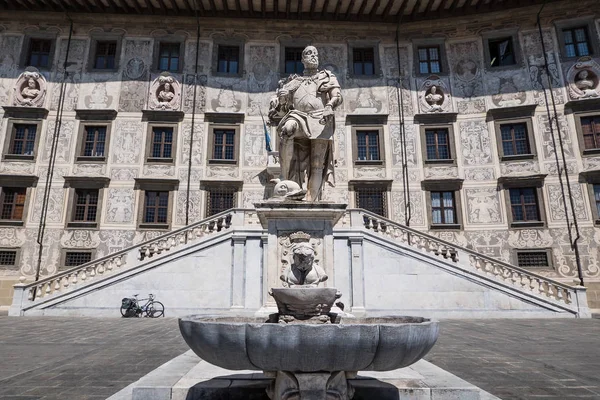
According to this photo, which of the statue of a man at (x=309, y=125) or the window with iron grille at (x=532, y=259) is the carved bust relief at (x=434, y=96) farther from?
the statue of a man at (x=309, y=125)

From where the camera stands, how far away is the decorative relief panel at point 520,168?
63.2ft

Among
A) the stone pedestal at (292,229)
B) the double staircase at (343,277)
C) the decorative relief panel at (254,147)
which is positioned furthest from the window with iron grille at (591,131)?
the stone pedestal at (292,229)

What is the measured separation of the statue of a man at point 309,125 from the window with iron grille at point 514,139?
1647 cm

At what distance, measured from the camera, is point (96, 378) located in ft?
17.3

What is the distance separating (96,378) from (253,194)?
14.7 metres

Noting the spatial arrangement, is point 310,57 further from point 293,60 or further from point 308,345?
point 293,60

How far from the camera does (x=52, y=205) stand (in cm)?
1906

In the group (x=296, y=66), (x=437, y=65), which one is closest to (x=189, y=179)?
(x=296, y=66)

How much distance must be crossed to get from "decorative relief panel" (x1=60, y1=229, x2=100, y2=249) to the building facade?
0.17ft

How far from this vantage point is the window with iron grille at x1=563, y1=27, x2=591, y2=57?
791 inches

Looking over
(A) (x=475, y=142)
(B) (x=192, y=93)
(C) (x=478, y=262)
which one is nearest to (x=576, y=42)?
(A) (x=475, y=142)

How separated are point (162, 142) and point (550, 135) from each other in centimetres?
1972

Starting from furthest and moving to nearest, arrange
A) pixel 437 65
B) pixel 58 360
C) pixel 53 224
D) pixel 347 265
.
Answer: pixel 437 65 → pixel 53 224 → pixel 347 265 → pixel 58 360

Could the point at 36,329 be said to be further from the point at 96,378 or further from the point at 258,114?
the point at 258,114
